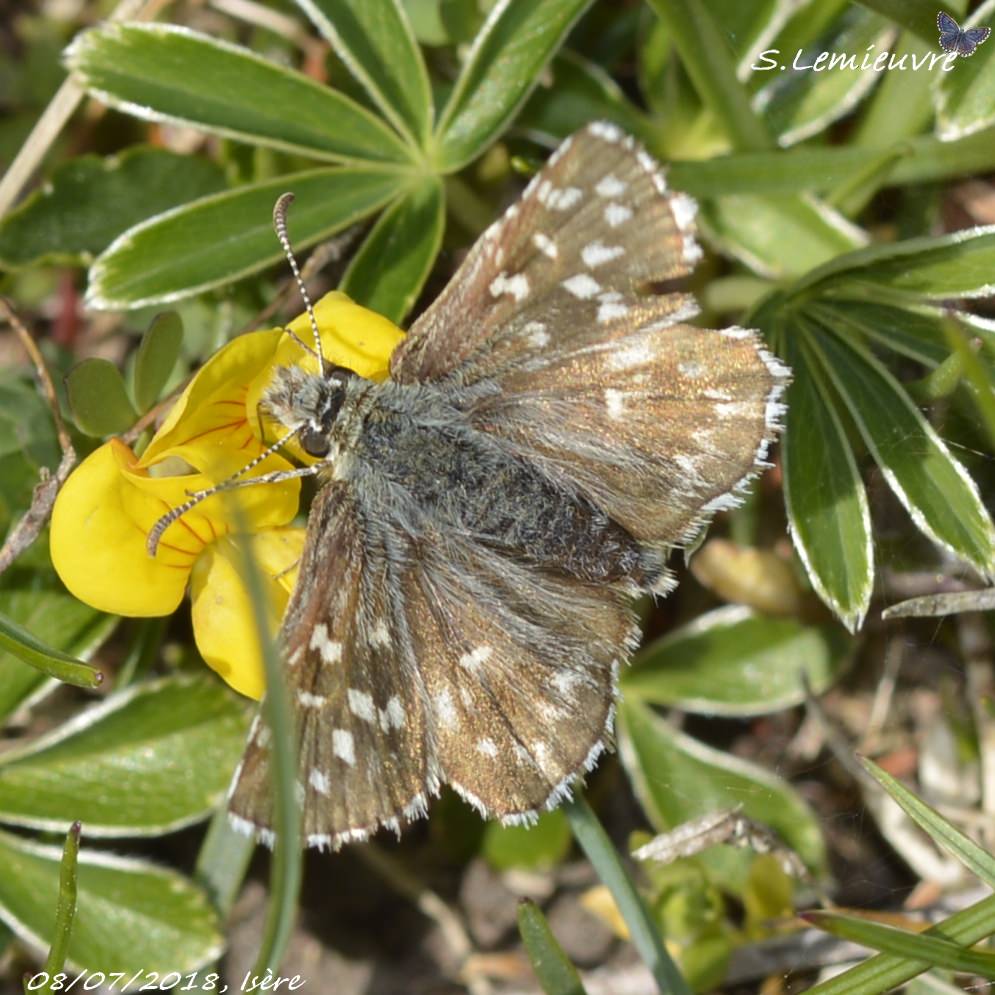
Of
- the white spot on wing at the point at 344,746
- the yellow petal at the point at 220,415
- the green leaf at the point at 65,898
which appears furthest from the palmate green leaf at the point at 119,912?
the yellow petal at the point at 220,415

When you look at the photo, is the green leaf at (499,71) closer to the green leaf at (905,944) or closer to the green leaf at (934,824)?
the green leaf at (934,824)

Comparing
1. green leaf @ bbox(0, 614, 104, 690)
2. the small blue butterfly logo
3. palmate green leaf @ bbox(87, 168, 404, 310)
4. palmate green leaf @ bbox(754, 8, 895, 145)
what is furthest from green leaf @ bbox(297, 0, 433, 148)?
green leaf @ bbox(0, 614, 104, 690)

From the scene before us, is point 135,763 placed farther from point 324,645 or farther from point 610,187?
point 610,187

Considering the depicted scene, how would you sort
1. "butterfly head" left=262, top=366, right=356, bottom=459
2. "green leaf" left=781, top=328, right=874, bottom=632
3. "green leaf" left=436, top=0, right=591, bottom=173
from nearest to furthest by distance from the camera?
"butterfly head" left=262, top=366, right=356, bottom=459, "green leaf" left=781, top=328, right=874, bottom=632, "green leaf" left=436, top=0, right=591, bottom=173

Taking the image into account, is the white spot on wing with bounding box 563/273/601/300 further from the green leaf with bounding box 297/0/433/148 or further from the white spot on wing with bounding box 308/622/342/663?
the white spot on wing with bounding box 308/622/342/663

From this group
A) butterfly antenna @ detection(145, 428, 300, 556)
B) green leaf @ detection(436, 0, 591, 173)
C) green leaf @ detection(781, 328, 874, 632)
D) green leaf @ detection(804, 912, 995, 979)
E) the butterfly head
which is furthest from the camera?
green leaf @ detection(436, 0, 591, 173)

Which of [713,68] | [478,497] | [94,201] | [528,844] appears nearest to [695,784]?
[528,844]
